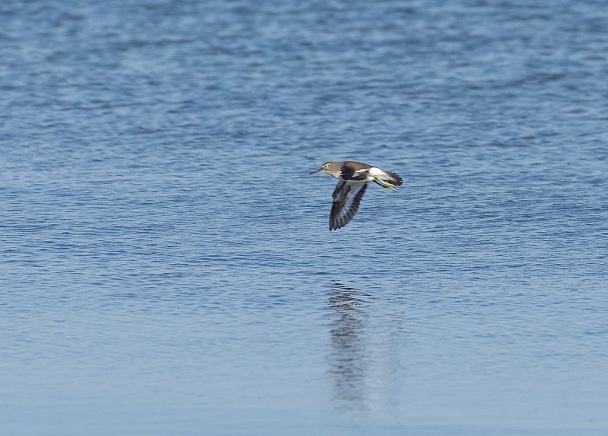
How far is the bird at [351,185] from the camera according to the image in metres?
10.7

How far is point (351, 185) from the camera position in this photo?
1112cm

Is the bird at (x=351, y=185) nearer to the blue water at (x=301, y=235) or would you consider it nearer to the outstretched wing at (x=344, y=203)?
the outstretched wing at (x=344, y=203)

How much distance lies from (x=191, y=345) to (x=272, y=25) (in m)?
13.9

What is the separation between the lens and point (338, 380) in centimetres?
761

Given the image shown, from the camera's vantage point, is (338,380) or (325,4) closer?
(338,380)

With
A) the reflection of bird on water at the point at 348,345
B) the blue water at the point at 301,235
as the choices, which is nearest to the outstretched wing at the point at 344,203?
the blue water at the point at 301,235

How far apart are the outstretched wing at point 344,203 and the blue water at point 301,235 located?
19 centimetres

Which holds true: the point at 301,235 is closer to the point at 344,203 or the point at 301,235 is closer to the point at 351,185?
the point at 344,203

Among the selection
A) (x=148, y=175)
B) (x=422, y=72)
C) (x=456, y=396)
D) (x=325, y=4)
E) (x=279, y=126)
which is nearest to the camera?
(x=456, y=396)

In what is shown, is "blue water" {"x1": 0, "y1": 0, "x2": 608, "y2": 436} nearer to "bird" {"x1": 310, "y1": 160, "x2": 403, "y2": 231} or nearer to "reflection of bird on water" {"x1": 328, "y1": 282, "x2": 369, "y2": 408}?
"reflection of bird on water" {"x1": 328, "y1": 282, "x2": 369, "y2": 408}

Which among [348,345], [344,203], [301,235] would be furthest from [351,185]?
[348,345]

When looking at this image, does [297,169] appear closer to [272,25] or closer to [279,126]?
[279,126]

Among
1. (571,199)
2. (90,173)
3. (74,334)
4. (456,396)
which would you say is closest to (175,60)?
(90,173)

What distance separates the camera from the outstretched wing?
35.1 ft
